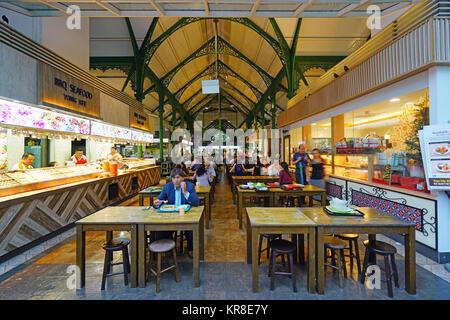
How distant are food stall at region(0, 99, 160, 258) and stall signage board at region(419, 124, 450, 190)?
5.96 m

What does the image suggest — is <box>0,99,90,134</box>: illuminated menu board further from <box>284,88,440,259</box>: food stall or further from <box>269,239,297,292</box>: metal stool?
<box>284,88,440,259</box>: food stall

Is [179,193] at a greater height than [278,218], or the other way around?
[179,193]

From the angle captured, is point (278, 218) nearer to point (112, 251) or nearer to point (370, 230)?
point (370, 230)

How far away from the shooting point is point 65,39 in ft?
18.1

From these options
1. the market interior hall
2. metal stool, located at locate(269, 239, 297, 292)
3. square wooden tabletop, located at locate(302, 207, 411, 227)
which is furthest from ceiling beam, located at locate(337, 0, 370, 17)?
metal stool, located at locate(269, 239, 297, 292)

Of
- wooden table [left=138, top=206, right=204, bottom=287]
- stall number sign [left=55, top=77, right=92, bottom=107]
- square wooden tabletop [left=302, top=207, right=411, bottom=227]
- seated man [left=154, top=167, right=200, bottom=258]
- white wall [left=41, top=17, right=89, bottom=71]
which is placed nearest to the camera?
square wooden tabletop [left=302, top=207, right=411, bottom=227]

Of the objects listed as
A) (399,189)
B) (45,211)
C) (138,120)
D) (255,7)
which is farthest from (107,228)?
(138,120)

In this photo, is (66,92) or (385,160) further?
(66,92)

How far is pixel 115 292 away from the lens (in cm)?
244

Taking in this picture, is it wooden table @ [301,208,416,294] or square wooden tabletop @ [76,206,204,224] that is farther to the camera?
square wooden tabletop @ [76,206,204,224]

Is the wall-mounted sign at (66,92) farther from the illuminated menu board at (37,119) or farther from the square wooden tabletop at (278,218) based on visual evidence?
the square wooden tabletop at (278,218)

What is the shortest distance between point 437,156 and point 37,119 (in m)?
6.62

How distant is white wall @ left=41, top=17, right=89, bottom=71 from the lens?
195 inches
